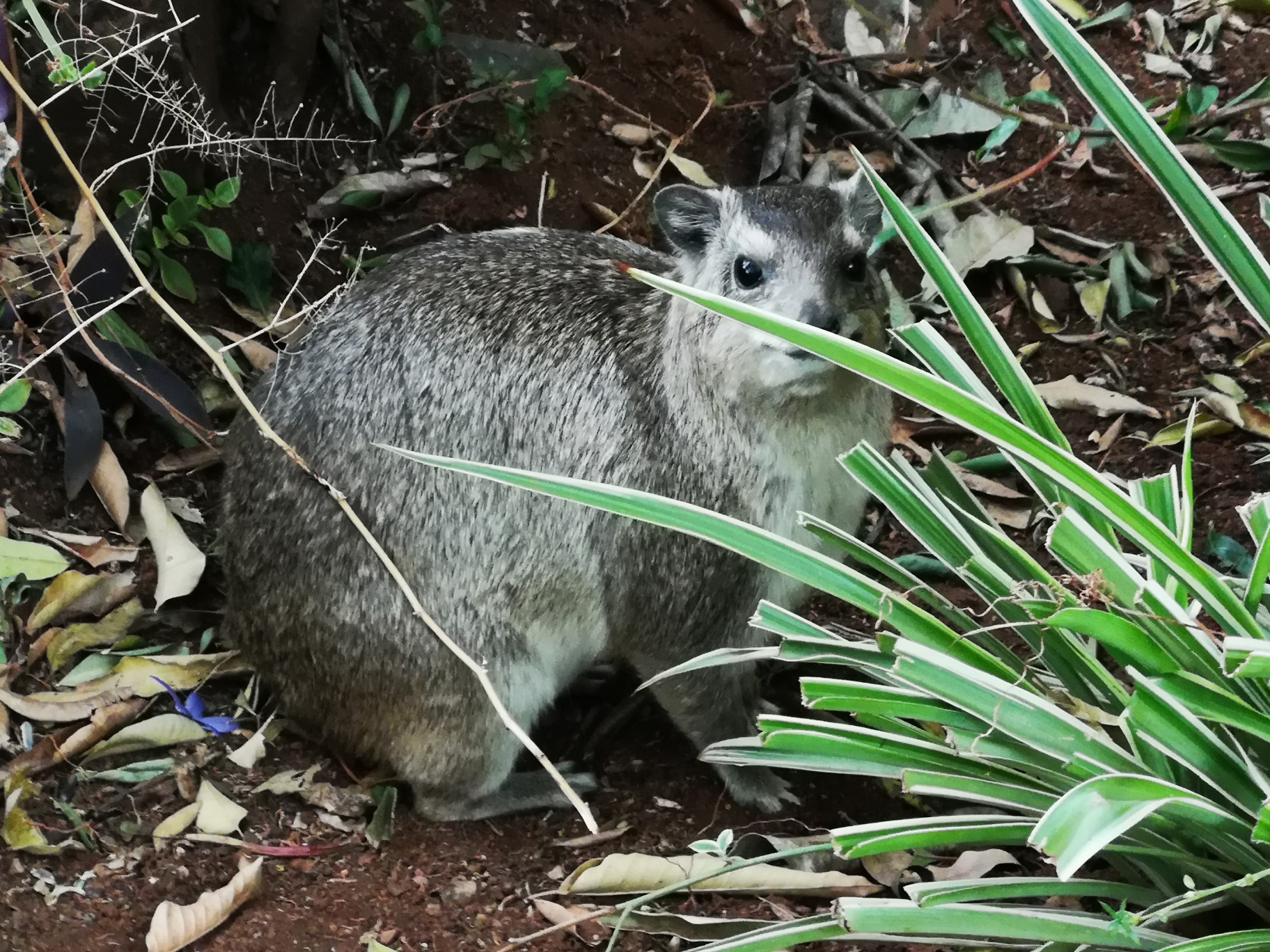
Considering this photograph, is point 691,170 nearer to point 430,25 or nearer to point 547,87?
point 547,87

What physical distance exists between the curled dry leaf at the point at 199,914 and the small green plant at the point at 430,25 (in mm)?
2696

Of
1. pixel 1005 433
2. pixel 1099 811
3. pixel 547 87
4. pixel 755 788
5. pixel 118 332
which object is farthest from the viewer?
pixel 547 87

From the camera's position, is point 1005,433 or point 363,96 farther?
point 363,96

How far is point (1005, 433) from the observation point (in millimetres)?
1882

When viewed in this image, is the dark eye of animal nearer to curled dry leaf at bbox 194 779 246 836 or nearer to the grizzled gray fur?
the grizzled gray fur

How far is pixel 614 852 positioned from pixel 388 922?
23.0 inches

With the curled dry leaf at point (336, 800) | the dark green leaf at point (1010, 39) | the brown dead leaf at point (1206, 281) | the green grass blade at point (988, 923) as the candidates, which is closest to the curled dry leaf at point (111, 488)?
the curled dry leaf at point (336, 800)

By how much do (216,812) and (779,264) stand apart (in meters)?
1.81

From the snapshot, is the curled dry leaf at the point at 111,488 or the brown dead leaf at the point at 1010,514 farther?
the brown dead leaf at the point at 1010,514

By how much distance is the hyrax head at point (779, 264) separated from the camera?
2525 millimetres

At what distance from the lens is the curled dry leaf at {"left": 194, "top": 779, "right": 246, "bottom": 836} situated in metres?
2.69

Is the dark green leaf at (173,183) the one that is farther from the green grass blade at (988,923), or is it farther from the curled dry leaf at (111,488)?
the green grass blade at (988,923)

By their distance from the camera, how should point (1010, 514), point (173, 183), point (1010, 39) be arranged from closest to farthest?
point (173, 183), point (1010, 514), point (1010, 39)

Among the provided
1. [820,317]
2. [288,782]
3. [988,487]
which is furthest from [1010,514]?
[288,782]
